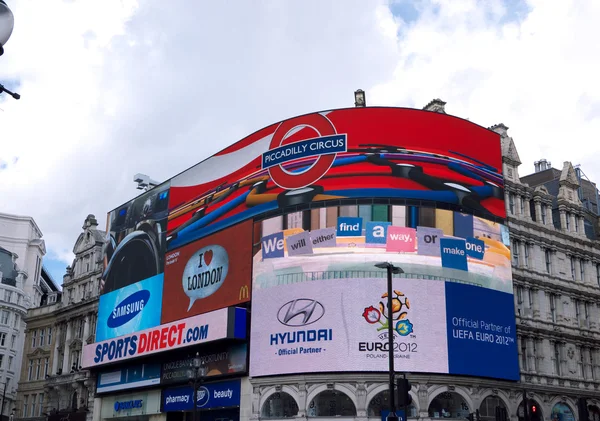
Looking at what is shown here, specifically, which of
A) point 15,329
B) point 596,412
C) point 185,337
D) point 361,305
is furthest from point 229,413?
point 15,329

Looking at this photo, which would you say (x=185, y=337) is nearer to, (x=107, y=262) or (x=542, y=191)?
(x=107, y=262)

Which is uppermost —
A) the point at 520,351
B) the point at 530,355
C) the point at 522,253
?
the point at 522,253

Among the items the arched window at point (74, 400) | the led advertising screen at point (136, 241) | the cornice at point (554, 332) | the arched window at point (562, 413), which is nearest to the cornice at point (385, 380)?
the arched window at point (562, 413)

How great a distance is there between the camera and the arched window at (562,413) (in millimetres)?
49244

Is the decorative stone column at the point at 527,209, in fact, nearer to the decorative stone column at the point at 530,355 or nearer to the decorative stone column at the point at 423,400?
the decorative stone column at the point at 530,355

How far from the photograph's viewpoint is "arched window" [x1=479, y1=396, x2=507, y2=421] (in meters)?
44.4

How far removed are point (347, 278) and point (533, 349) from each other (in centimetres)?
1542

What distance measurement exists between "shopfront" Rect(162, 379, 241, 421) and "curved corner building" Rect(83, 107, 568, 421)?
13cm

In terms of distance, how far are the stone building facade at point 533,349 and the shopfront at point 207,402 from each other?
2.18 meters

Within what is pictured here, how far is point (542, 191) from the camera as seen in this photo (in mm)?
55000

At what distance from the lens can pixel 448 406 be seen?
143ft

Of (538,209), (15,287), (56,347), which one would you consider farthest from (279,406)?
(15,287)

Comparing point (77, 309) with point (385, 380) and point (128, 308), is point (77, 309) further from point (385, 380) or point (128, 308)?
point (385, 380)

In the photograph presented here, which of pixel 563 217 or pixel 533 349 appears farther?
pixel 563 217
